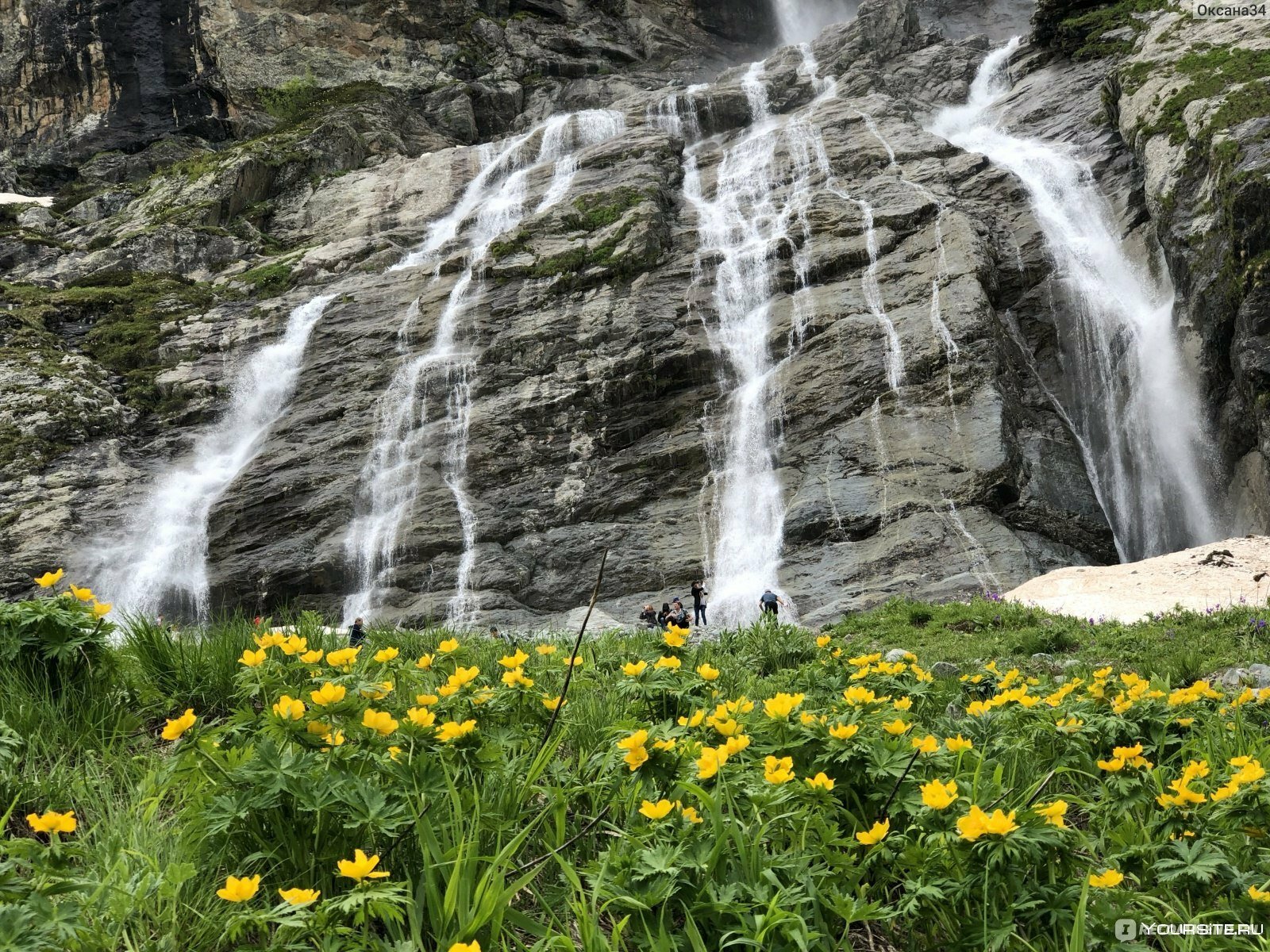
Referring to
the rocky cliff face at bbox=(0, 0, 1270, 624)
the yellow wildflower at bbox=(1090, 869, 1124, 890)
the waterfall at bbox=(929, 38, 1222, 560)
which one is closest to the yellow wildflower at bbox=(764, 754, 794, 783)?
the yellow wildflower at bbox=(1090, 869, 1124, 890)

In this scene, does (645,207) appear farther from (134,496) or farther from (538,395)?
(134,496)

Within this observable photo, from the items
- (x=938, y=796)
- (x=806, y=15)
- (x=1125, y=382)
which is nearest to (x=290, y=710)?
(x=938, y=796)

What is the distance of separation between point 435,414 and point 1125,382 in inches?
718

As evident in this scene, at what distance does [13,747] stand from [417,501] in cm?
1893

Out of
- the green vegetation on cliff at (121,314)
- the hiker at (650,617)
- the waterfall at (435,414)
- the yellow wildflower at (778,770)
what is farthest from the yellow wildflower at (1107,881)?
the green vegetation on cliff at (121,314)

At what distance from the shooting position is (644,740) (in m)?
2.24

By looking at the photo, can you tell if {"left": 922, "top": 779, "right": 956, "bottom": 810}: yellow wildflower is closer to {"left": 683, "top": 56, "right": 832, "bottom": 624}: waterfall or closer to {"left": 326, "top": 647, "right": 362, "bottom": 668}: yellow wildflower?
{"left": 326, "top": 647, "right": 362, "bottom": 668}: yellow wildflower

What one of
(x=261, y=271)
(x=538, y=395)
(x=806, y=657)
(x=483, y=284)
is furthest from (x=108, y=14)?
(x=806, y=657)

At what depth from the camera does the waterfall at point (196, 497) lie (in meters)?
19.9

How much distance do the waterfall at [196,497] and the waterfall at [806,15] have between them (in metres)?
Answer: 41.7

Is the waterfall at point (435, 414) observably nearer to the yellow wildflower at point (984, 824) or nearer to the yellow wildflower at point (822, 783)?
the yellow wildflower at point (822, 783)

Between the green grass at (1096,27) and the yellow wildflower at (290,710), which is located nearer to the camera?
the yellow wildflower at (290,710)

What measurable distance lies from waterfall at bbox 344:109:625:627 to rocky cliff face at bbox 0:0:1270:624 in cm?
28

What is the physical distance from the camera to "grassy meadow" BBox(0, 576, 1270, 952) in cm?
177
